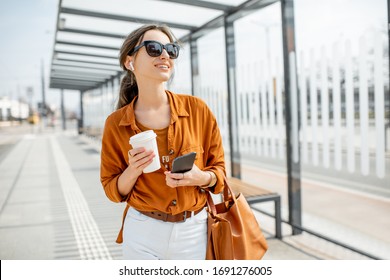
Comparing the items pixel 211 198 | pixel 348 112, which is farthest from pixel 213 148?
pixel 348 112

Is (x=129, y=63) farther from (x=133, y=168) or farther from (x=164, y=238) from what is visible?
(x=164, y=238)

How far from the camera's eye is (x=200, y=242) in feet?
4.72

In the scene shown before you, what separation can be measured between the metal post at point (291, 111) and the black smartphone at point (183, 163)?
2.29 meters

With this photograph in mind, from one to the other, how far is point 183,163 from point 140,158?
0.14 metres

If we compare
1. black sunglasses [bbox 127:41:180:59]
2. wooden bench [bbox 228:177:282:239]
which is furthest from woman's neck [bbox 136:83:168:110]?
wooden bench [bbox 228:177:282:239]

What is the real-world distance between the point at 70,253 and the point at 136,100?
191 centimetres

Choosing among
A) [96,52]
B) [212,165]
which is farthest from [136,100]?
[96,52]

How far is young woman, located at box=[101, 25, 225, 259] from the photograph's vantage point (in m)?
1.37

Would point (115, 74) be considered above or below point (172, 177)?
above

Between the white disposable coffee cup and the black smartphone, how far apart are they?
0.22 feet

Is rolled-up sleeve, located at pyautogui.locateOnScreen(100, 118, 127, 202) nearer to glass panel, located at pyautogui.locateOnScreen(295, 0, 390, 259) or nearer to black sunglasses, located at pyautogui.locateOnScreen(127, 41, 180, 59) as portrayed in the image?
black sunglasses, located at pyautogui.locateOnScreen(127, 41, 180, 59)
